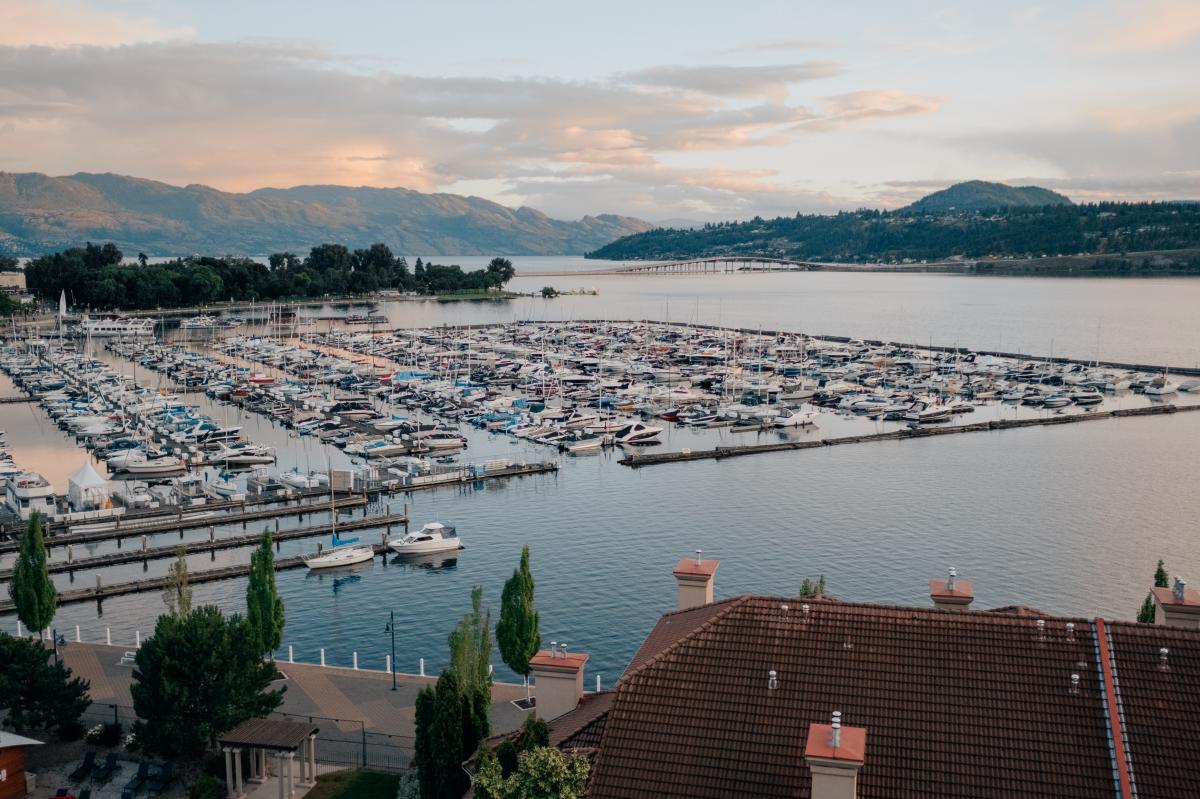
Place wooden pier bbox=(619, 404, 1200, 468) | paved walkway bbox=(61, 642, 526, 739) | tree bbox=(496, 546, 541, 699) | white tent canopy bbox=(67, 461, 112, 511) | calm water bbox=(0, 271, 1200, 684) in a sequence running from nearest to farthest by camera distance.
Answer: paved walkway bbox=(61, 642, 526, 739), tree bbox=(496, 546, 541, 699), calm water bbox=(0, 271, 1200, 684), white tent canopy bbox=(67, 461, 112, 511), wooden pier bbox=(619, 404, 1200, 468)

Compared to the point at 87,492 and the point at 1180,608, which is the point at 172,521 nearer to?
the point at 87,492

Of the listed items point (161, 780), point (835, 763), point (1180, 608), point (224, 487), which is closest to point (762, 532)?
point (224, 487)

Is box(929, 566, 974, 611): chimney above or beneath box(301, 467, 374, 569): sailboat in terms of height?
above

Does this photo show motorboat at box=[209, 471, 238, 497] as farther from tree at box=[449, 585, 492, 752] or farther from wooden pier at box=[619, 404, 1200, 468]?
tree at box=[449, 585, 492, 752]

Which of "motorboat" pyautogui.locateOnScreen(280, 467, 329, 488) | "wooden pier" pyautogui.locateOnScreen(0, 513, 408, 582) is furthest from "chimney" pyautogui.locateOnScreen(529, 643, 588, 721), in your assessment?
"motorboat" pyautogui.locateOnScreen(280, 467, 329, 488)

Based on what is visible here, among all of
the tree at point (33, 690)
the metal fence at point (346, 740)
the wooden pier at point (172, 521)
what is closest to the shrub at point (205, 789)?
the metal fence at point (346, 740)

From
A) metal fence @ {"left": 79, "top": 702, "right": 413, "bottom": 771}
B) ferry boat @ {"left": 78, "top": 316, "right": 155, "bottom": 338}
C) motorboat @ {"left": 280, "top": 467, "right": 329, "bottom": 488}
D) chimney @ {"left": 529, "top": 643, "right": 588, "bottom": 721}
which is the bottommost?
metal fence @ {"left": 79, "top": 702, "right": 413, "bottom": 771}

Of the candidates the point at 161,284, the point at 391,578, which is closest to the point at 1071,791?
the point at 391,578
